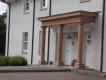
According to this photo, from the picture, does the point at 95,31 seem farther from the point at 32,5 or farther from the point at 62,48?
the point at 32,5

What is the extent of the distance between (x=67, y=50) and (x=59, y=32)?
81.4 inches

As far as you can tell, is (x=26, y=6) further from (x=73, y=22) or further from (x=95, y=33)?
(x=95, y=33)

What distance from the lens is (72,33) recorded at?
26.9 meters

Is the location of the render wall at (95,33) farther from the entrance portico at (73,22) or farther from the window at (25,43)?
the window at (25,43)

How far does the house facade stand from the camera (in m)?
23.5

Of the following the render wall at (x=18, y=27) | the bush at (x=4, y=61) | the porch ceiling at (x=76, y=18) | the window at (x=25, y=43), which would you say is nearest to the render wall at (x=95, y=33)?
the porch ceiling at (x=76, y=18)

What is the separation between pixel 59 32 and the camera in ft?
84.8

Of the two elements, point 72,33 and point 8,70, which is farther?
point 72,33

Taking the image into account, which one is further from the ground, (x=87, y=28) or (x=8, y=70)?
(x=87, y=28)

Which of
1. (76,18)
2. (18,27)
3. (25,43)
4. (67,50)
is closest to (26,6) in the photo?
(18,27)

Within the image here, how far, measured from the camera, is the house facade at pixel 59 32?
77.0 feet

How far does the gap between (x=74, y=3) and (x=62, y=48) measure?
11.0 ft

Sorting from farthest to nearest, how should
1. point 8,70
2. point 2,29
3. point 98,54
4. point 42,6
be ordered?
point 2,29 → point 42,6 → point 98,54 → point 8,70

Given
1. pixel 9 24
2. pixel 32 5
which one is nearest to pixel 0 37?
pixel 9 24
